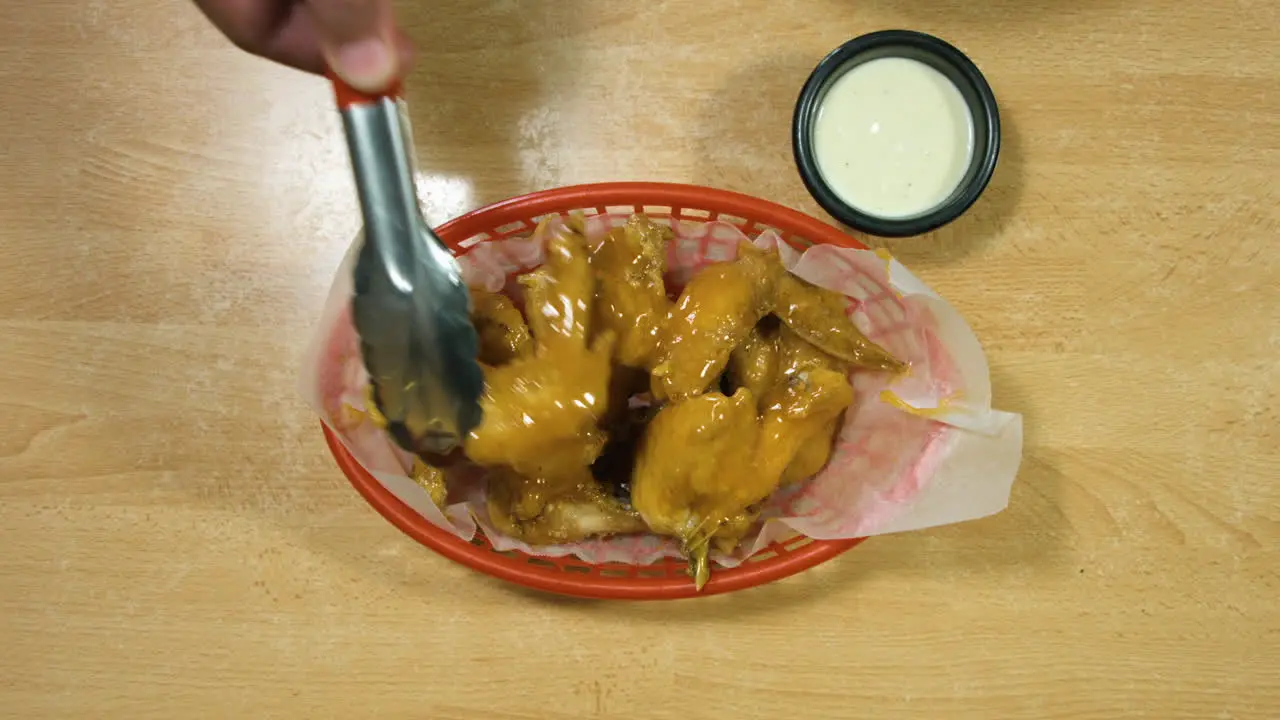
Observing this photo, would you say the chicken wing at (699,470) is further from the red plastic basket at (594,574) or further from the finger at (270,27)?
the finger at (270,27)

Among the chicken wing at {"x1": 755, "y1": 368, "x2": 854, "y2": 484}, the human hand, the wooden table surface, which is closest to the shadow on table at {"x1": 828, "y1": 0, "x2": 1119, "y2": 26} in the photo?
the wooden table surface

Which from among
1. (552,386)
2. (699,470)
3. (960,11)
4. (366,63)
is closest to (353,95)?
(366,63)

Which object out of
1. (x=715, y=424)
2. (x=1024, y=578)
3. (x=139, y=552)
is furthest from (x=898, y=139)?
(x=139, y=552)

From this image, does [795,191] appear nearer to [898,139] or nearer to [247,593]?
[898,139]

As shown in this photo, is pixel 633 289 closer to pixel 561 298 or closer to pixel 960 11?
pixel 561 298

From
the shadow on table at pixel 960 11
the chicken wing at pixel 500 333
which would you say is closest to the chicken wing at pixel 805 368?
the chicken wing at pixel 500 333

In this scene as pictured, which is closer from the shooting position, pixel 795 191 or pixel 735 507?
pixel 735 507
